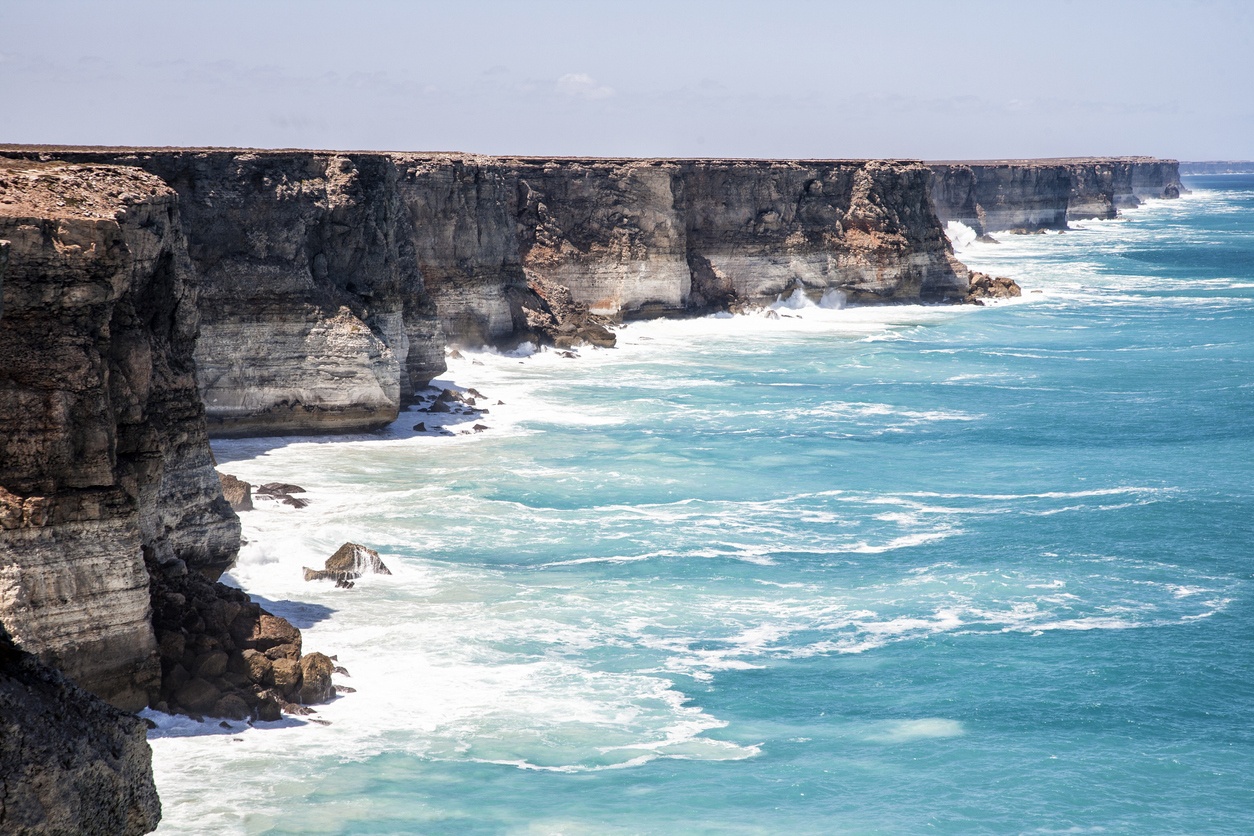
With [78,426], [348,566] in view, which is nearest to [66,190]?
[78,426]

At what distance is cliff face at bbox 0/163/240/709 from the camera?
1697 cm

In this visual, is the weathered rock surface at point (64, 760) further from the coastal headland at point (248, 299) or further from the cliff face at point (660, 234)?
the cliff face at point (660, 234)

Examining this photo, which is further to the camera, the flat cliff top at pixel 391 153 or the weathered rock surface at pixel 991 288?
the weathered rock surface at pixel 991 288

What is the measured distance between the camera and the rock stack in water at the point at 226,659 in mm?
19828

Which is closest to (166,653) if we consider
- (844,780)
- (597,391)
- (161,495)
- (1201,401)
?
(161,495)

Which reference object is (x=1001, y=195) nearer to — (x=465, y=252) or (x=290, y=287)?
(x=465, y=252)

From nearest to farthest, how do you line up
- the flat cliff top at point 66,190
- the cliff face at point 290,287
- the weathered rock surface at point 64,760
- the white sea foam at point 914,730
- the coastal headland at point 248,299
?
the weathered rock surface at point 64,760 → the coastal headland at point 248,299 → the flat cliff top at point 66,190 → the white sea foam at point 914,730 → the cliff face at point 290,287

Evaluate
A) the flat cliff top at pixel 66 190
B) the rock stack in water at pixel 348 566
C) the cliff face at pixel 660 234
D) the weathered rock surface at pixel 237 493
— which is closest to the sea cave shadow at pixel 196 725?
the rock stack in water at pixel 348 566

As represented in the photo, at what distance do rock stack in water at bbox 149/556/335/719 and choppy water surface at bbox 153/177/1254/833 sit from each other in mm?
467

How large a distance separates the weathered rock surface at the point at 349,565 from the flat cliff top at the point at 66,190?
875cm

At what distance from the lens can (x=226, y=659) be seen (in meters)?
20.3

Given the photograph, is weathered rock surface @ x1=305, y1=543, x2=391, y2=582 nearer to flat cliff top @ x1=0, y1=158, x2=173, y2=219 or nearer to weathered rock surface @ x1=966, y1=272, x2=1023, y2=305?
flat cliff top @ x1=0, y1=158, x2=173, y2=219

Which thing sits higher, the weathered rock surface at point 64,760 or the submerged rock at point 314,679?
the weathered rock surface at point 64,760

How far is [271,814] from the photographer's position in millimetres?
17531
